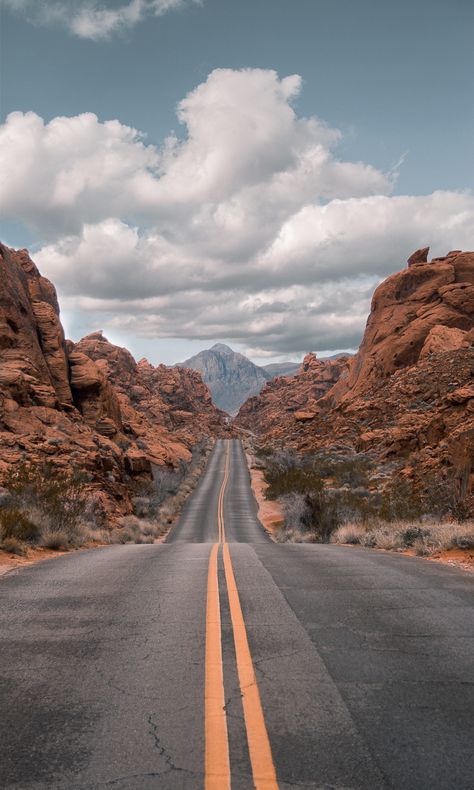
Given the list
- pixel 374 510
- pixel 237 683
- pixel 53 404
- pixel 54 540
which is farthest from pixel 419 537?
pixel 53 404

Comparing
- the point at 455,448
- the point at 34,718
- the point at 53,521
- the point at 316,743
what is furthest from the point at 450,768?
the point at 455,448

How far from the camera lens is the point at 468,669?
4.24m

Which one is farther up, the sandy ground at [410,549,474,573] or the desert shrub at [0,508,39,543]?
the desert shrub at [0,508,39,543]

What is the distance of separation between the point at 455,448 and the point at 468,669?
13350 mm

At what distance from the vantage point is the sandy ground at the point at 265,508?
110ft

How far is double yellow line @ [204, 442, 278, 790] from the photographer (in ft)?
9.02

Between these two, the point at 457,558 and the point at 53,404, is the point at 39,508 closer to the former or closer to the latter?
the point at 457,558

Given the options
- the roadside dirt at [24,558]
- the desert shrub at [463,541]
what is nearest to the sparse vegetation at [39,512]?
the roadside dirt at [24,558]

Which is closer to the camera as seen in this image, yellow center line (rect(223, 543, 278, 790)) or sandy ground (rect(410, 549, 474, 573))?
yellow center line (rect(223, 543, 278, 790))

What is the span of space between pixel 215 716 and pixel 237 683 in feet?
1.81

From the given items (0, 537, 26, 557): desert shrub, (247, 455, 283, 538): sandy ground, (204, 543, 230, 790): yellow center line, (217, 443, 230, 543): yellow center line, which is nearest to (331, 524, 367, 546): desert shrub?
(0, 537, 26, 557): desert shrub

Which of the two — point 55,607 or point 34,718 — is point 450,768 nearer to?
point 34,718

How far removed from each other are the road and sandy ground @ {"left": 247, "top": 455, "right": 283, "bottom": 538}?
75.5 ft

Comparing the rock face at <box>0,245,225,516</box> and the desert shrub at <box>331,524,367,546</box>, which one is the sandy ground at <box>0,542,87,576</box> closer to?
the rock face at <box>0,245,225,516</box>
